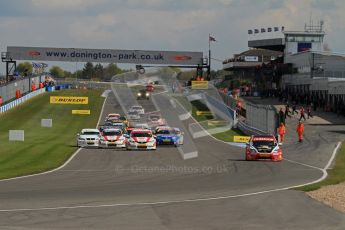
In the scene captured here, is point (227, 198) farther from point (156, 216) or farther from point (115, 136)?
point (115, 136)

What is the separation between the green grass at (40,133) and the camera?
33500mm

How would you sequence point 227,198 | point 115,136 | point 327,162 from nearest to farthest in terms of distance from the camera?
point 227,198, point 327,162, point 115,136

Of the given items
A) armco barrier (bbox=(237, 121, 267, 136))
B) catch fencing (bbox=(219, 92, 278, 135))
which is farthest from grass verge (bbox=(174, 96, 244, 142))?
catch fencing (bbox=(219, 92, 278, 135))

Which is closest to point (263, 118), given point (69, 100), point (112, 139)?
point (112, 139)

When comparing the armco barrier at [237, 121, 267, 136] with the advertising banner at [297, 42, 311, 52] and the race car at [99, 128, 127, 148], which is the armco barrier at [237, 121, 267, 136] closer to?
the race car at [99, 128, 127, 148]

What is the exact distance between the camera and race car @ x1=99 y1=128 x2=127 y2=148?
45656mm

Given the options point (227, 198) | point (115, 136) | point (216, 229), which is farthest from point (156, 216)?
point (115, 136)

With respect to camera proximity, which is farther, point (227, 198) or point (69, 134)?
point (69, 134)

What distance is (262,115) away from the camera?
5853cm

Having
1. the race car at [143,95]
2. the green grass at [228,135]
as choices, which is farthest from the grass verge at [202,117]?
the race car at [143,95]

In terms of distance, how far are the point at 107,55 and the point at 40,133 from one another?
1263 inches

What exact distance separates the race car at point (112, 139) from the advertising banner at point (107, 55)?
4510 cm

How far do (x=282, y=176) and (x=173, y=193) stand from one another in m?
7.94

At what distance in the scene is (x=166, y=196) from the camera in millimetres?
21828
